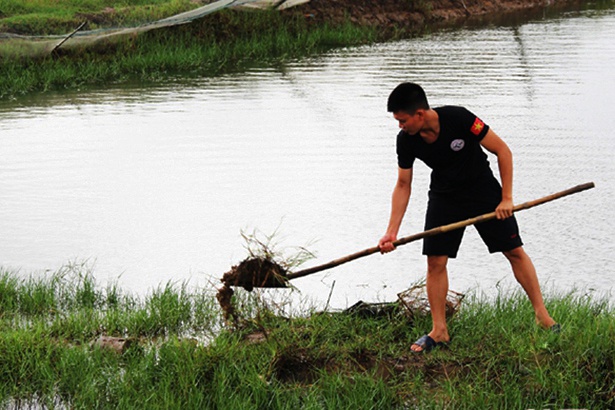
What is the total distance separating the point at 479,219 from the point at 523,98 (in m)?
8.43

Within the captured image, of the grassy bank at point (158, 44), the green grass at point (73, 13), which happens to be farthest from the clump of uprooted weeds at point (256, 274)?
the green grass at point (73, 13)

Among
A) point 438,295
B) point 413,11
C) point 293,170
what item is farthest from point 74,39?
point 438,295

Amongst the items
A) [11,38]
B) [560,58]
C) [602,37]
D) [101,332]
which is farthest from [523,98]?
[101,332]

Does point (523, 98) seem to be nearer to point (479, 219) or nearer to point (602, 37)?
point (602, 37)

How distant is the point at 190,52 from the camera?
17078mm

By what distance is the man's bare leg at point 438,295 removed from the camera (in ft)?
18.0

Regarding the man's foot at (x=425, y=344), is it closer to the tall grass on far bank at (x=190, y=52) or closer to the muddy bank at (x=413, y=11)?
the tall grass on far bank at (x=190, y=52)

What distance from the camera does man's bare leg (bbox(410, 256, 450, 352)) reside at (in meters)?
5.49

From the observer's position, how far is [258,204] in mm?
9289

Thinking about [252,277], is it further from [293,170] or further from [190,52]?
[190,52]

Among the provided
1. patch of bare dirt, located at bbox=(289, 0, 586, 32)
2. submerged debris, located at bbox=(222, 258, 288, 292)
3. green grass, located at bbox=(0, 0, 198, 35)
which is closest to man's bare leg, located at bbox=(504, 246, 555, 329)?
submerged debris, located at bbox=(222, 258, 288, 292)

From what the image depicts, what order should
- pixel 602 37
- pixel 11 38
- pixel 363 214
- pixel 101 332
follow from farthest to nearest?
1. pixel 602 37
2. pixel 11 38
3. pixel 363 214
4. pixel 101 332

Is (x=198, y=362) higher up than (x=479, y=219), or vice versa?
(x=479, y=219)

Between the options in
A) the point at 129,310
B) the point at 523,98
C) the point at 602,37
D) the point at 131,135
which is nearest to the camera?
the point at 129,310
